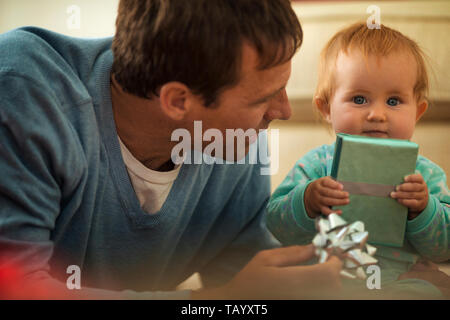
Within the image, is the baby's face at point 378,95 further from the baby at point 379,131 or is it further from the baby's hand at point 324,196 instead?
the baby's hand at point 324,196

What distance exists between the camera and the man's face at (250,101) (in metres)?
0.70

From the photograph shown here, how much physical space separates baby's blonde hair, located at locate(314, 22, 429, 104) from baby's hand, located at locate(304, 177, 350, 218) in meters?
0.19

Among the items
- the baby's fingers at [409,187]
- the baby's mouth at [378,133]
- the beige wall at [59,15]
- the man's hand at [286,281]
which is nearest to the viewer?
the man's hand at [286,281]

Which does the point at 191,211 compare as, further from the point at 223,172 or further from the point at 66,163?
the point at 66,163

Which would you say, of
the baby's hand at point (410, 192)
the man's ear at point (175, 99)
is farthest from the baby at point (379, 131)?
the man's ear at point (175, 99)

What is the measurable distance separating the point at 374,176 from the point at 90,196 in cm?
41

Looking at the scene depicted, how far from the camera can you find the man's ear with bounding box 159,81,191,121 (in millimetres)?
703

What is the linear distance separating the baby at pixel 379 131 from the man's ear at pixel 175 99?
230 mm

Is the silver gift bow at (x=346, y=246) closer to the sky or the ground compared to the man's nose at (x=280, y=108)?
closer to the ground

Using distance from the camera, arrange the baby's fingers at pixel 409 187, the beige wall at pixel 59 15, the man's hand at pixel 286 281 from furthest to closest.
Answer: the beige wall at pixel 59 15 < the baby's fingers at pixel 409 187 < the man's hand at pixel 286 281

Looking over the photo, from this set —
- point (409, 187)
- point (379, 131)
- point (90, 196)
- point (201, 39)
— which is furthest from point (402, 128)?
point (90, 196)

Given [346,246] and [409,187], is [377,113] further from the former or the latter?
[346,246]

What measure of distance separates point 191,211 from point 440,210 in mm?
419

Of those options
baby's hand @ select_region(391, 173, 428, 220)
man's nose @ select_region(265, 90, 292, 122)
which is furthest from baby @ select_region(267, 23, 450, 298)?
man's nose @ select_region(265, 90, 292, 122)
